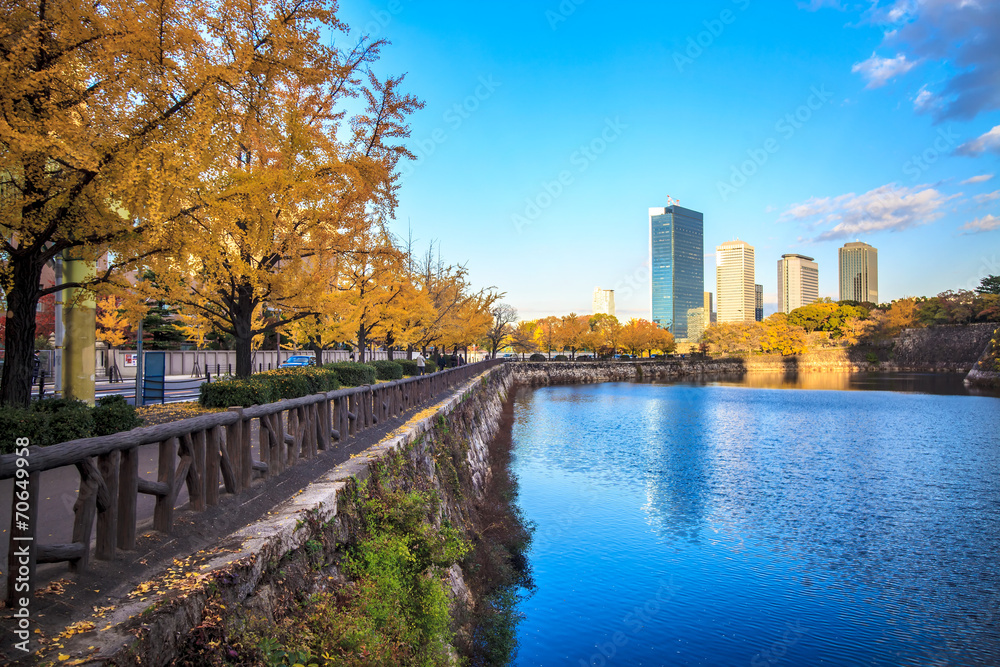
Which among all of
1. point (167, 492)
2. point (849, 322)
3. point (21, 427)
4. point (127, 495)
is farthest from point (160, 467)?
point (849, 322)

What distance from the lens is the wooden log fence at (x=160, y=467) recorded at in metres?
3.36

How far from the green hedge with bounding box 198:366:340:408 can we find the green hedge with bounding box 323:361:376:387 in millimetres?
1407

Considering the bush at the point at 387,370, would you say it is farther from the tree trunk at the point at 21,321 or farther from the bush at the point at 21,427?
the bush at the point at 21,427

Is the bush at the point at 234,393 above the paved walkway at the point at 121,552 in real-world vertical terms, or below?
above

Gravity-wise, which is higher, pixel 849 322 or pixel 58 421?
pixel 849 322

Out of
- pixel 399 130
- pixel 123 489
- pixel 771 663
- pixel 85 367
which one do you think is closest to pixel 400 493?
pixel 123 489

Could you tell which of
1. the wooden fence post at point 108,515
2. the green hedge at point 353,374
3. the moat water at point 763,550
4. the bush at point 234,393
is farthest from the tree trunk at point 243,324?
the wooden fence post at point 108,515

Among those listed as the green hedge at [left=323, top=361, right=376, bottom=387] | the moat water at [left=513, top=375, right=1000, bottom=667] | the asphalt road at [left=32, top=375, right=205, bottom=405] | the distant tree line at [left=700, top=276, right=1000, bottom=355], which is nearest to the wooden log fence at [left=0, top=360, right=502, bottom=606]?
the moat water at [left=513, top=375, right=1000, bottom=667]

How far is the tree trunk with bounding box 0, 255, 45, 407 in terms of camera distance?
790 cm

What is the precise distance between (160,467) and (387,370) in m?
15.2

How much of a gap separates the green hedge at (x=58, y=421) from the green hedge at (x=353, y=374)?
25.9 ft

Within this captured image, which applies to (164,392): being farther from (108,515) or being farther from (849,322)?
(849,322)

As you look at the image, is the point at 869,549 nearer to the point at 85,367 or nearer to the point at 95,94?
the point at 95,94

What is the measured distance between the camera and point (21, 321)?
805 centimetres
